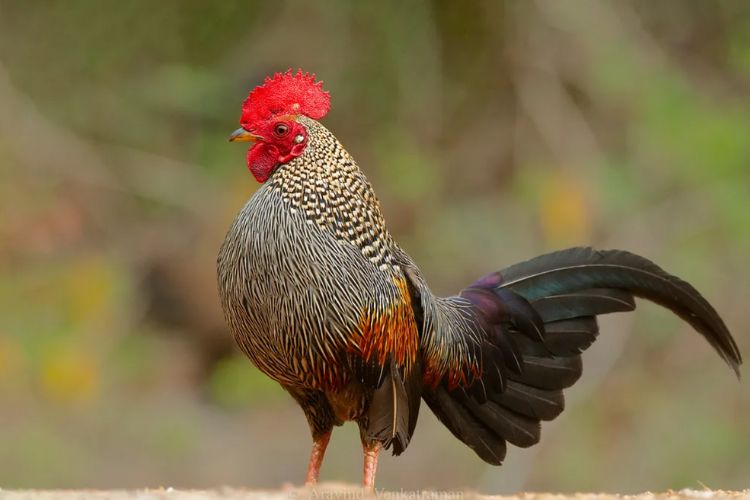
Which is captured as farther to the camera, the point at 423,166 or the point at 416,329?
the point at 423,166

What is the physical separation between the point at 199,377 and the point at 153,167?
1818 millimetres

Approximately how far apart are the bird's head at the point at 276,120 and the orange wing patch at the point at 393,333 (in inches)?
22.8

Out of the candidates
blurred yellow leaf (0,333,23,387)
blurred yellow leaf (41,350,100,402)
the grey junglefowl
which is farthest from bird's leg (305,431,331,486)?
blurred yellow leaf (0,333,23,387)

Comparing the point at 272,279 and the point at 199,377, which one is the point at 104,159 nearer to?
the point at 199,377

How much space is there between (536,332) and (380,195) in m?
5.06

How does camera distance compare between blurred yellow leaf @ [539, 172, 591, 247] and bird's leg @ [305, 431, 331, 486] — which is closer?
bird's leg @ [305, 431, 331, 486]

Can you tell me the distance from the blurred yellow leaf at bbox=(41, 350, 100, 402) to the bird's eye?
4.65 m

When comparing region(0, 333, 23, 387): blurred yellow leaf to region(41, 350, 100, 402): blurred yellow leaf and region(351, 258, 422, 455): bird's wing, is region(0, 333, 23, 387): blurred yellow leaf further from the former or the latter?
region(351, 258, 422, 455): bird's wing

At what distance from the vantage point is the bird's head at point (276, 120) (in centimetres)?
367

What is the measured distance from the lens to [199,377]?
9.28m

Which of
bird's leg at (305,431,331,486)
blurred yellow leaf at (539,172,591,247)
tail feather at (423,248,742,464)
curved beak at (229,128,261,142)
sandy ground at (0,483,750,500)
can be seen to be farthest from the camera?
blurred yellow leaf at (539,172,591,247)

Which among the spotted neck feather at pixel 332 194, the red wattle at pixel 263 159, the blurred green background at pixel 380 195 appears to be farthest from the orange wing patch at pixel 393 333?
the blurred green background at pixel 380 195

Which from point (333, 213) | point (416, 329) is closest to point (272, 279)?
point (333, 213)

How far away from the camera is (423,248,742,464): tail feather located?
4.09 meters
